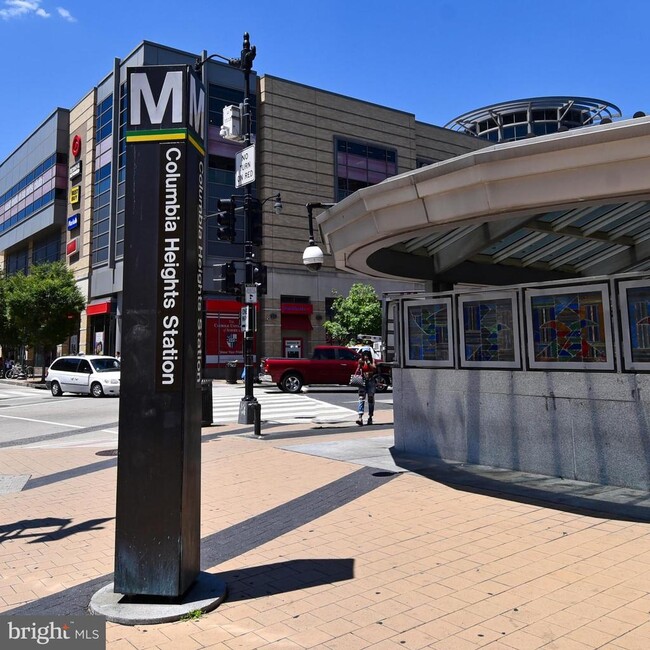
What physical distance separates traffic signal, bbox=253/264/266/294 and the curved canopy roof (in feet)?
18.1

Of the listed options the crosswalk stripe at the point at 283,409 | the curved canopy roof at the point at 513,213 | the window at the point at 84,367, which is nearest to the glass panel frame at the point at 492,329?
the curved canopy roof at the point at 513,213

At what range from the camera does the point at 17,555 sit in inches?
207

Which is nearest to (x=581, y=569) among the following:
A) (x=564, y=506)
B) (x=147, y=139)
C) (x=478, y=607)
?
(x=478, y=607)

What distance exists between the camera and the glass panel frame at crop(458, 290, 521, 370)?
325 inches

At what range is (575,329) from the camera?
7.61 meters

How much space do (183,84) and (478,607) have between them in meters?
4.14

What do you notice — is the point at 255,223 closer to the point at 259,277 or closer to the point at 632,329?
Result: the point at 259,277

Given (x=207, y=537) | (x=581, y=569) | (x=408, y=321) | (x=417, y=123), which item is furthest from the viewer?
(x=417, y=123)

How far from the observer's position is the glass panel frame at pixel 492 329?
825 cm

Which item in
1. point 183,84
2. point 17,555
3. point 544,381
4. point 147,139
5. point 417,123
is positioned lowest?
point 17,555

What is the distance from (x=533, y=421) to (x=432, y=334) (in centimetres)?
217

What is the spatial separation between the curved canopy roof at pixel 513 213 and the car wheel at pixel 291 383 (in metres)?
15.4

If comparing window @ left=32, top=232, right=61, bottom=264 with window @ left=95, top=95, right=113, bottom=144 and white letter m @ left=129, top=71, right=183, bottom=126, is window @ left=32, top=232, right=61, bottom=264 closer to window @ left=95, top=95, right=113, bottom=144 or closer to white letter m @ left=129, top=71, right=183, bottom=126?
window @ left=95, top=95, right=113, bottom=144

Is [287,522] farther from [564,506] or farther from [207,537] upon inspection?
[564,506]
